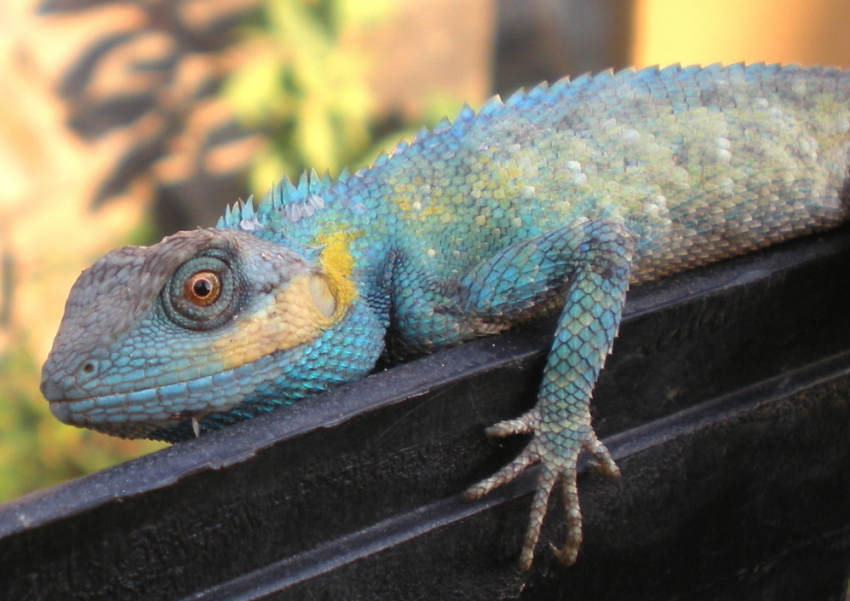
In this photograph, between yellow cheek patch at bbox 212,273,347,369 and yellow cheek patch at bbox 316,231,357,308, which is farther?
yellow cheek patch at bbox 316,231,357,308

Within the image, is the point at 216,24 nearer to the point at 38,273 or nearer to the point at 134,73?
the point at 134,73

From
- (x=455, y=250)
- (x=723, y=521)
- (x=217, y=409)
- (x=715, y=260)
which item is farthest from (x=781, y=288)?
(x=217, y=409)

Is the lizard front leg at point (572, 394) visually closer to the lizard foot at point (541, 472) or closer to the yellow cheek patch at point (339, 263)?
the lizard foot at point (541, 472)

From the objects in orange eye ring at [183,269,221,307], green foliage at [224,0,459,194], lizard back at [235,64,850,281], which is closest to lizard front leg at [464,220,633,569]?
lizard back at [235,64,850,281]

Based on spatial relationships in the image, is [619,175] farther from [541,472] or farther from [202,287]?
[202,287]

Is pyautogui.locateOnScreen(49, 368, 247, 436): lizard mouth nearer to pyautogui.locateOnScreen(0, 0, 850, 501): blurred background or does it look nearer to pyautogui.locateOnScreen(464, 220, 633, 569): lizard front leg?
pyautogui.locateOnScreen(464, 220, 633, 569): lizard front leg

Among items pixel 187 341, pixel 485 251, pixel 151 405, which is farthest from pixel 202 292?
pixel 485 251
